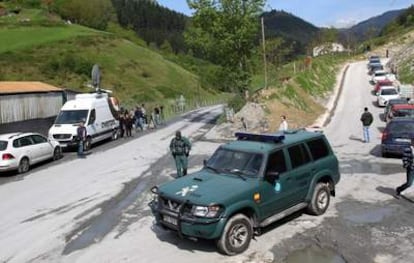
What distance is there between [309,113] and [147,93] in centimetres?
6028

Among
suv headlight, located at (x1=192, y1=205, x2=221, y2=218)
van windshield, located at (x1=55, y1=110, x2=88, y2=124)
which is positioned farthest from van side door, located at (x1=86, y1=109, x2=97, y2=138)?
suv headlight, located at (x1=192, y1=205, x2=221, y2=218)

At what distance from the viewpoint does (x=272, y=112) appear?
33.2 meters

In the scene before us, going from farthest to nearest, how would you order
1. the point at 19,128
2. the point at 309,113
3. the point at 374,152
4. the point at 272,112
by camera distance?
1. the point at 309,113
2. the point at 272,112
3. the point at 19,128
4. the point at 374,152

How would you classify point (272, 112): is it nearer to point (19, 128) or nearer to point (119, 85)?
point (19, 128)

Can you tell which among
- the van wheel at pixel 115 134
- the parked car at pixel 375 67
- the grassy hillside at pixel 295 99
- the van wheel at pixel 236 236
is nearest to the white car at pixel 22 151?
the van wheel at pixel 115 134

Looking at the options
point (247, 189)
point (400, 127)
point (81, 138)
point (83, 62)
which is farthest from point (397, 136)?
point (83, 62)

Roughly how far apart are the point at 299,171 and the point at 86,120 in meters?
17.9

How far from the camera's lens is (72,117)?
1091 inches

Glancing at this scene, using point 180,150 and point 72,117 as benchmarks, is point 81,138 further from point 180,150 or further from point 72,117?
point 180,150

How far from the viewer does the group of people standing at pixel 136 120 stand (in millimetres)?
32125

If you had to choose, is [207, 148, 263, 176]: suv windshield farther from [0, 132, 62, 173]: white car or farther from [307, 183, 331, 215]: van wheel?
[0, 132, 62, 173]: white car

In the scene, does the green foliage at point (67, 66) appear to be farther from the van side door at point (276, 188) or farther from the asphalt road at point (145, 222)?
the van side door at point (276, 188)

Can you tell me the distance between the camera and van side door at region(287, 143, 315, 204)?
1160cm

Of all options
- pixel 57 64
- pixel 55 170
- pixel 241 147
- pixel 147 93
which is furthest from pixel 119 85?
pixel 241 147
